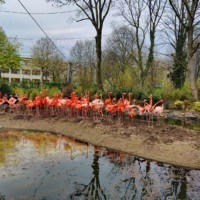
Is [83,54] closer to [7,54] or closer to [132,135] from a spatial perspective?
[7,54]

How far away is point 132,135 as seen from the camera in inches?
391

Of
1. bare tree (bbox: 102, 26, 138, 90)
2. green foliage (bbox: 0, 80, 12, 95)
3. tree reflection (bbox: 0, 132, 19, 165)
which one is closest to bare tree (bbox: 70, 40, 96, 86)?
bare tree (bbox: 102, 26, 138, 90)

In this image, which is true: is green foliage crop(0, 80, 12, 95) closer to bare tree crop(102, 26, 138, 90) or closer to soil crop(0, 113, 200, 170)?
soil crop(0, 113, 200, 170)

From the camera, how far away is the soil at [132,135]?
8367 mm

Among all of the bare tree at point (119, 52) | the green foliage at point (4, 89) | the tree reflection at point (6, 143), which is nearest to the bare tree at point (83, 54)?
the bare tree at point (119, 52)

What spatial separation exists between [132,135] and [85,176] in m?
3.41

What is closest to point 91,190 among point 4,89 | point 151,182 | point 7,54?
point 151,182

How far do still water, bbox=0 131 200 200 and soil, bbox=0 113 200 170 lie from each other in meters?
0.46

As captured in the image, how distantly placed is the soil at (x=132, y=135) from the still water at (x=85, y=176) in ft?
1.51

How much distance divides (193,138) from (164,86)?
39.9 ft

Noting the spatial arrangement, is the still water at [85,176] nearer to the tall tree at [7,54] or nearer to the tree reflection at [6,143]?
the tree reflection at [6,143]

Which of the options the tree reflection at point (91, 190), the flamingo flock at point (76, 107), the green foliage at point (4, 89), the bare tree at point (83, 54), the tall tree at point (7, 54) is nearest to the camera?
the tree reflection at point (91, 190)

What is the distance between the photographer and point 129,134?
32.9ft

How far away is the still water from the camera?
19.2ft
